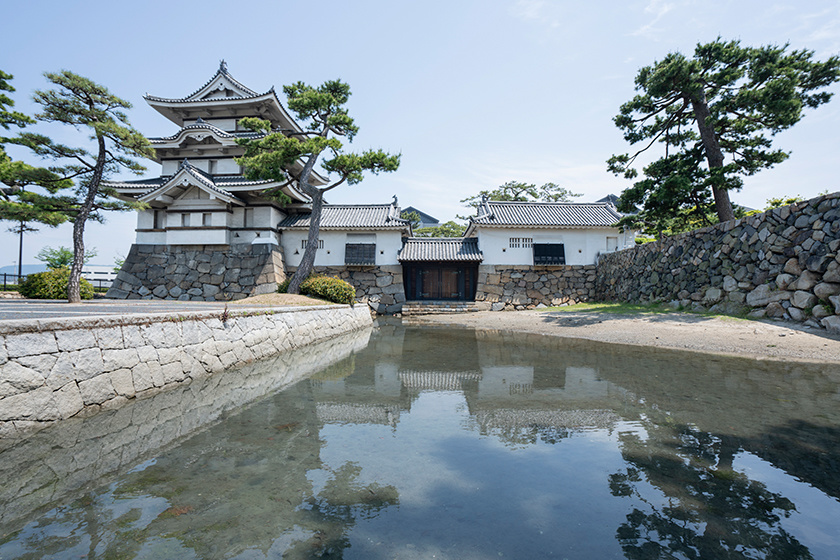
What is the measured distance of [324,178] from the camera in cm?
2362

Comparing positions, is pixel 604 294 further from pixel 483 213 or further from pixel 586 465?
pixel 586 465

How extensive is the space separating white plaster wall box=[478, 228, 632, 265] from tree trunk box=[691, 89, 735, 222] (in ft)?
23.6

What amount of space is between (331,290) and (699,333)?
12290 millimetres

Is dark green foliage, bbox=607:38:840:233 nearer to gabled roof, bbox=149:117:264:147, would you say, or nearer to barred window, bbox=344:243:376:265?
barred window, bbox=344:243:376:265

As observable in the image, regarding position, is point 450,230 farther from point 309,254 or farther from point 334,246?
point 309,254

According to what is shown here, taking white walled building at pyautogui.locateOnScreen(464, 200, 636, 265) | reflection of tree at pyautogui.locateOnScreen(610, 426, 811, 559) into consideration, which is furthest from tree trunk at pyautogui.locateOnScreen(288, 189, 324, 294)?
reflection of tree at pyautogui.locateOnScreen(610, 426, 811, 559)

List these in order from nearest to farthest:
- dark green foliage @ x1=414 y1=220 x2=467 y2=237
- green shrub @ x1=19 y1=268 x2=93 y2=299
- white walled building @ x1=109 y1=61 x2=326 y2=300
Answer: green shrub @ x1=19 y1=268 x2=93 y2=299
white walled building @ x1=109 y1=61 x2=326 y2=300
dark green foliage @ x1=414 y1=220 x2=467 y2=237

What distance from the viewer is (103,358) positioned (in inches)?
172

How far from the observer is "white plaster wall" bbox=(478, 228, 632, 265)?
21.5 metres

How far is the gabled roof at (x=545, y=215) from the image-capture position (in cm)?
2119

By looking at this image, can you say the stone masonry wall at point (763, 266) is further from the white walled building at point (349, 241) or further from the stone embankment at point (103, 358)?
the white walled building at point (349, 241)

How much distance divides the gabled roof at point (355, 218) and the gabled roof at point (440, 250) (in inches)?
47.6

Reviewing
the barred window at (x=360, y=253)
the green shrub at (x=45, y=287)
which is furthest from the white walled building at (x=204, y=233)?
the green shrub at (x=45, y=287)

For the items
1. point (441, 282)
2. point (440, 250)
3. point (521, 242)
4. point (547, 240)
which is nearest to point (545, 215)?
point (547, 240)
